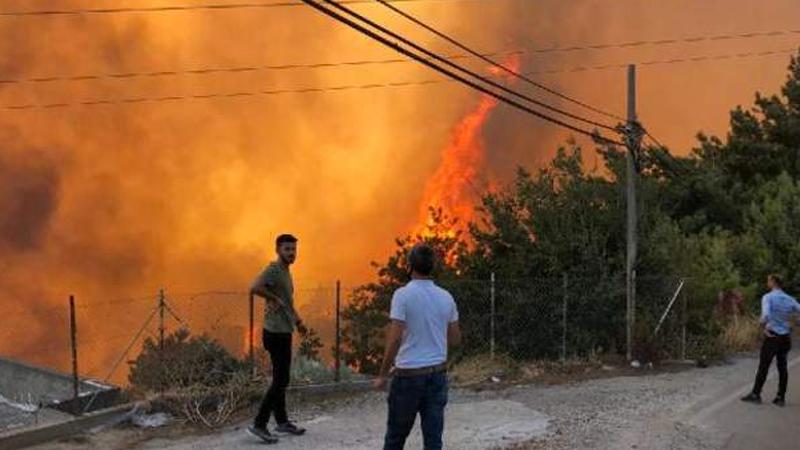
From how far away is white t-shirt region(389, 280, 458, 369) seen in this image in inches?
216

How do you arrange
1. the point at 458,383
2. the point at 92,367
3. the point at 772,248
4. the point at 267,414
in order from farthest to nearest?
the point at 772,248 → the point at 458,383 → the point at 92,367 → the point at 267,414

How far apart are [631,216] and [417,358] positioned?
10.1m

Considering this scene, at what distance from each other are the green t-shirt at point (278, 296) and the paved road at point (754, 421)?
4.29 meters

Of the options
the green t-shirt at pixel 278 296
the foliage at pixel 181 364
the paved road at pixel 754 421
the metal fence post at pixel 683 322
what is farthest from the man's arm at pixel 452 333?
→ the metal fence post at pixel 683 322

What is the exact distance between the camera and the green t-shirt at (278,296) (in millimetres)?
7730

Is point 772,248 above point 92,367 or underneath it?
above

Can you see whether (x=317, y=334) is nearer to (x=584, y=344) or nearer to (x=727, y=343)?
(x=584, y=344)

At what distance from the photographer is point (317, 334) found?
13406mm

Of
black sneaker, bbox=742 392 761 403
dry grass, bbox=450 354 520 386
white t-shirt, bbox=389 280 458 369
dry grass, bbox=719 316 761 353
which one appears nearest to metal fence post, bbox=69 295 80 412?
white t-shirt, bbox=389 280 458 369

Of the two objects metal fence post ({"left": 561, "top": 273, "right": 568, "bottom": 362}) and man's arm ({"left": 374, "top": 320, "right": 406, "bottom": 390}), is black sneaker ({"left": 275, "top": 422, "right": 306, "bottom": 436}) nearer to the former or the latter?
man's arm ({"left": 374, "top": 320, "right": 406, "bottom": 390})

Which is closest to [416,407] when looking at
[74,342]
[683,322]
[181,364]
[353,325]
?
[74,342]

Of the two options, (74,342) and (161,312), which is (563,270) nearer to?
(161,312)

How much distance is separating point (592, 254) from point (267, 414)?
8.80 metres

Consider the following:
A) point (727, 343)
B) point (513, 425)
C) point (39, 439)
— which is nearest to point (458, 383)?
point (513, 425)
